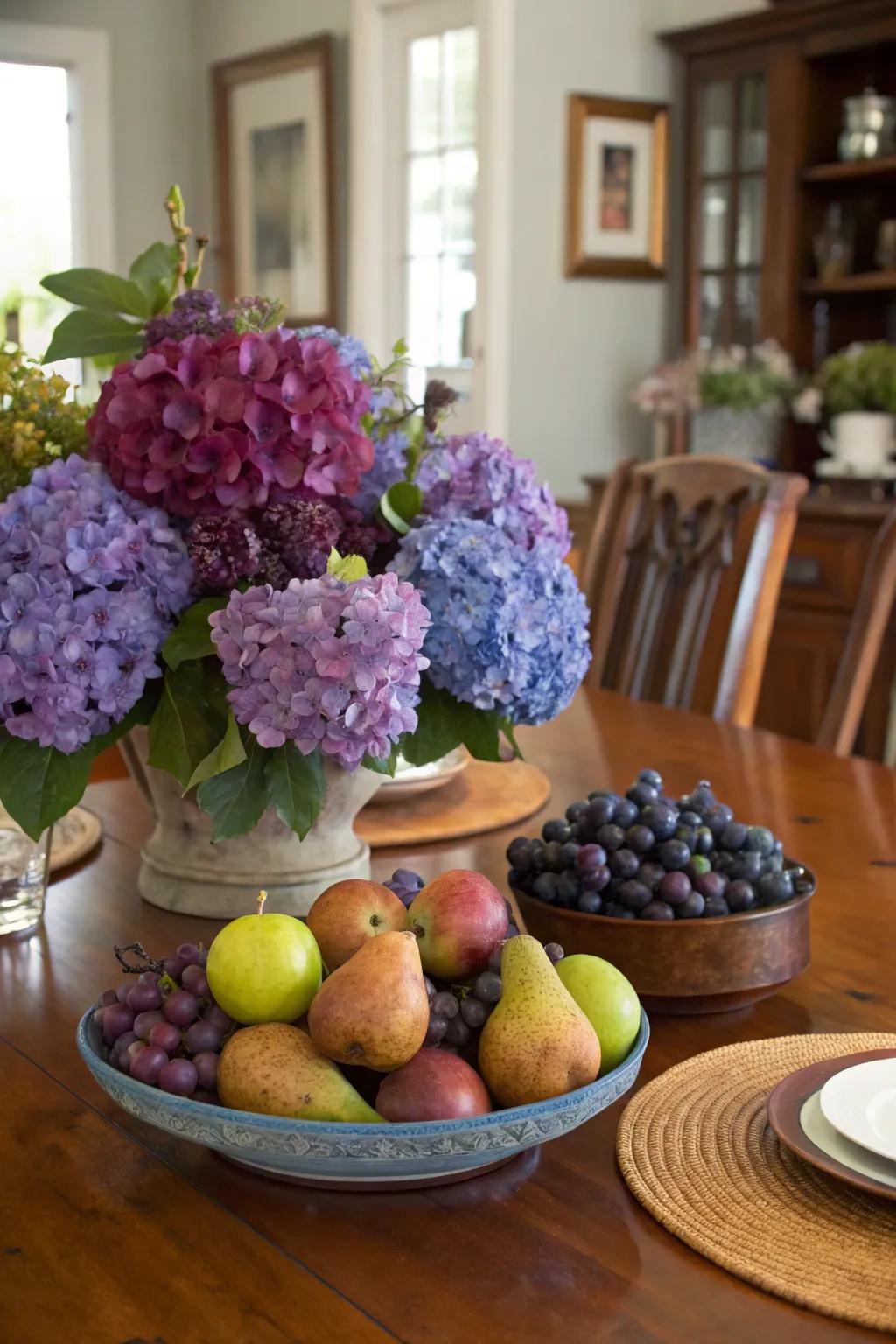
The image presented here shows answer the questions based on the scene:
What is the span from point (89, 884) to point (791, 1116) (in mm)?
660

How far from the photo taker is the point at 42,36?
16.1ft

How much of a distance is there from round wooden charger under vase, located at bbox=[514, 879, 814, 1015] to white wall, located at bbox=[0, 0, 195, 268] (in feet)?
15.4

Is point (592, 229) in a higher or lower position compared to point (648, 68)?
lower

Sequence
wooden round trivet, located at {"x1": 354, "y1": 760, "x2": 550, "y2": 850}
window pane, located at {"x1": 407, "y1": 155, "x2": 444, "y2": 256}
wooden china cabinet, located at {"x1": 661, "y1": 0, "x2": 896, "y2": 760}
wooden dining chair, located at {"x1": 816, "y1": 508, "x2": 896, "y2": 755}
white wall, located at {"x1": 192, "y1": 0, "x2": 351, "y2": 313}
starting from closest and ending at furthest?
wooden round trivet, located at {"x1": 354, "y1": 760, "x2": 550, "y2": 850} < wooden dining chair, located at {"x1": 816, "y1": 508, "x2": 896, "y2": 755} < wooden china cabinet, located at {"x1": 661, "y1": 0, "x2": 896, "y2": 760} < window pane, located at {"x1": 407, "y1": 155, "x2": 444, "y2": 256} < white wall, located at {"x1": 192, "y1": 0, "x2": 351, "y2": 313}

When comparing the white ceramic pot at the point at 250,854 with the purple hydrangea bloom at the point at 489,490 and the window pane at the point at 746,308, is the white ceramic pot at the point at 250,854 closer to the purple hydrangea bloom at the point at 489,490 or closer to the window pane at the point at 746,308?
the purple hydrangea bloom at the point at 489,490

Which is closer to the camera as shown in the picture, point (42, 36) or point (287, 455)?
point (287, 455)

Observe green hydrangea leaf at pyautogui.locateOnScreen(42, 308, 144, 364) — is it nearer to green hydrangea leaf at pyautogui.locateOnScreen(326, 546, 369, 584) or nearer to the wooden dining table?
green hydrangea leaf at pyautogui.locateOnScreen(326, 546, 369, 584)

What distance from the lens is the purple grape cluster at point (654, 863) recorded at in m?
0.93

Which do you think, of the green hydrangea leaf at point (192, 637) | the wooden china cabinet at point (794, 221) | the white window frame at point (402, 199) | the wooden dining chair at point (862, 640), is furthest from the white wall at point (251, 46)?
the green hydrangea leaf at point (192, 637)

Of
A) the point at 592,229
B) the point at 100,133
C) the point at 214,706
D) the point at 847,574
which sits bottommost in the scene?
the point at 847,574

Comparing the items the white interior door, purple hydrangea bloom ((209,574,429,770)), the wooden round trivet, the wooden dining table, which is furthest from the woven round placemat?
the white interior door

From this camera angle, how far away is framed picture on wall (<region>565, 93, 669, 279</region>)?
4320 mm

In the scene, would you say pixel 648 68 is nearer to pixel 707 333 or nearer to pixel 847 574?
pixel 707 333

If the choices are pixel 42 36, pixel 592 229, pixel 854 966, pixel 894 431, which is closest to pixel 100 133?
pixel 42 36
